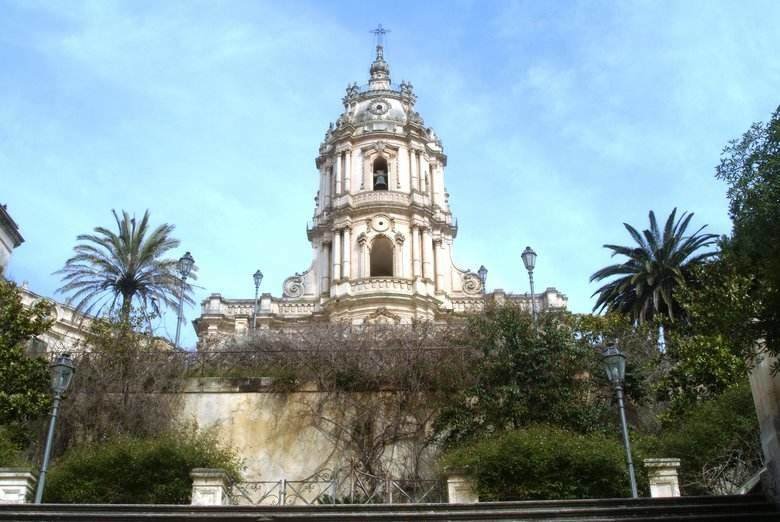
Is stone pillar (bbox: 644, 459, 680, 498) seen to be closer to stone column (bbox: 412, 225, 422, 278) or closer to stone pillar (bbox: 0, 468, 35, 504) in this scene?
stone pillar (bbox: 0, 468, 35, 504)

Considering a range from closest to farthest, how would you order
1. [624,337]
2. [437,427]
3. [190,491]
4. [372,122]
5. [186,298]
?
[190,491] → [437,427] → [624,337] → [186,298] → [372,122]

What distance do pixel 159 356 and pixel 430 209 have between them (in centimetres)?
2447

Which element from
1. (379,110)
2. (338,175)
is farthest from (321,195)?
(379,110)

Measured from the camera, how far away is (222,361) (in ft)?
77.7

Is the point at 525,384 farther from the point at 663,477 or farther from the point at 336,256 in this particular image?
the point at 336,256

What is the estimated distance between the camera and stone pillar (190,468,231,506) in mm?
15547

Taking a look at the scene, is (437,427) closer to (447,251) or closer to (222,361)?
(222,361)

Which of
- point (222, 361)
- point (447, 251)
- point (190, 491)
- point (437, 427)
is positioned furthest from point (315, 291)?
point (190, 491)

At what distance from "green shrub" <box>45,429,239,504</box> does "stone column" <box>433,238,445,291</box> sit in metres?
26.7

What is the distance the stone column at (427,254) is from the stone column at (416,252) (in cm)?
36

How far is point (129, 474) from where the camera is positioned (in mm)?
17688

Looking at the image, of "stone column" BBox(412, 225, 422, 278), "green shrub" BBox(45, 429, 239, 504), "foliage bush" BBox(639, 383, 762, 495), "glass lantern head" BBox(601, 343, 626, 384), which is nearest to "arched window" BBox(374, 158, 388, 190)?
"stone column" BBox(412, 225, 422, 278)

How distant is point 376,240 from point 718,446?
28576mm

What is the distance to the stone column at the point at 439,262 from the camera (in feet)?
144
